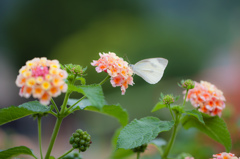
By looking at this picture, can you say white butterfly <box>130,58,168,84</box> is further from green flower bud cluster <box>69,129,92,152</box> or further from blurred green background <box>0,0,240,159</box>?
blurred green background <box>0,0,240,159</box>

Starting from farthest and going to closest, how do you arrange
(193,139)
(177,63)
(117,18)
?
(117,18) < (177,63) < (193,139)

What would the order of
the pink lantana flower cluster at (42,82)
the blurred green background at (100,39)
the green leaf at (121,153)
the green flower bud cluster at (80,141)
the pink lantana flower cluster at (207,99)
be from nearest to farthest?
the pink lantana flower cluster at (42,82)
the green flower bud cluster at (80,141)
the pink lantana flower cluster at (207,99)
the green leaf at (121,153)
the blurred green background at (100,39)

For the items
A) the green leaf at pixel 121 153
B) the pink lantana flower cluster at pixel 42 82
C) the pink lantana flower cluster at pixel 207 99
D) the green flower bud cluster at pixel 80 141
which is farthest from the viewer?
the green leaf at pixel 121 153

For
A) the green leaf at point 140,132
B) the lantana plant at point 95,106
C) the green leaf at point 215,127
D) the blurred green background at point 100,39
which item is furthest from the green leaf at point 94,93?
the blurred green background at point 100,39

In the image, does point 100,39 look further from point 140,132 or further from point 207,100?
point 140,132

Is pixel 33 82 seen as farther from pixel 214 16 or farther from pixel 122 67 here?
pixel 214 16

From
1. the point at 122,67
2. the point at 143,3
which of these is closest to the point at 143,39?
the point at 143,3

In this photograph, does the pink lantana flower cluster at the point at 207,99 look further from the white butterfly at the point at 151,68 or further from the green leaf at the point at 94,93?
the green leaf at the point at 94,93
